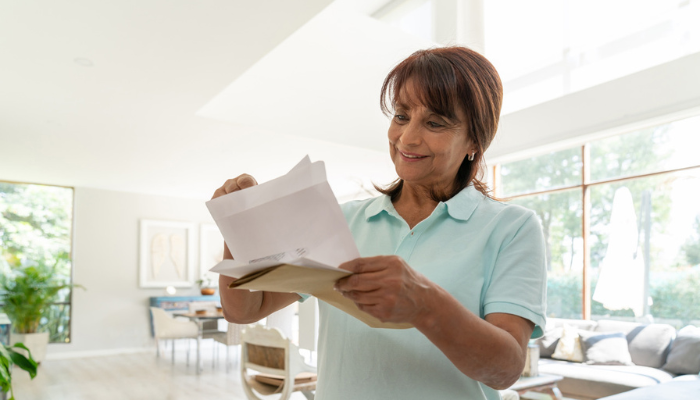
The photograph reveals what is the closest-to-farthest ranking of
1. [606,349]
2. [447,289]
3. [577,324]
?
[447,289], [606,349], [577,324]

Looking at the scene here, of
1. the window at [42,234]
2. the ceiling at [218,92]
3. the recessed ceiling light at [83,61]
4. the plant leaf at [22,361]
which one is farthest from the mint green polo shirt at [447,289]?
the window at [42,234]

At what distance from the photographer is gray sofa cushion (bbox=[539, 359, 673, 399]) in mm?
4895

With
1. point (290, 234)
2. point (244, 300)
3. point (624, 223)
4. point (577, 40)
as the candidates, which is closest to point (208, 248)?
point (624, 223)

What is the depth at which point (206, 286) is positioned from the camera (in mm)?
10180

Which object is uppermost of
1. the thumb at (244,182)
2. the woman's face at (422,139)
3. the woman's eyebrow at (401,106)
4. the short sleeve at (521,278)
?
the woman's eyebrow at (401,106)

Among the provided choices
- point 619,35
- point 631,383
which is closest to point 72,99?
point 619,35

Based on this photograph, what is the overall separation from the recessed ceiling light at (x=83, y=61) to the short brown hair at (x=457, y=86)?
3.53 meters

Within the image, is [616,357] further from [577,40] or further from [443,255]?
[443,255]

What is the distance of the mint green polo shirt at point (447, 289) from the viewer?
2.54 ft

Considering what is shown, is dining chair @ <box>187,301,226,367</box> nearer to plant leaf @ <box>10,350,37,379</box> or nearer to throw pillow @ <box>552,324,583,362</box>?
throw pillow @ <box>552,324,583,362</box>

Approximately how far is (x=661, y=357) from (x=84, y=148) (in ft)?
22.6

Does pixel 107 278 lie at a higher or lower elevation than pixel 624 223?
lower

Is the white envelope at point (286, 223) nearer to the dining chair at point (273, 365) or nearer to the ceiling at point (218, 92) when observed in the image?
the ceiling at point (218, 92)

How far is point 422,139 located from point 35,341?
8810 mm
